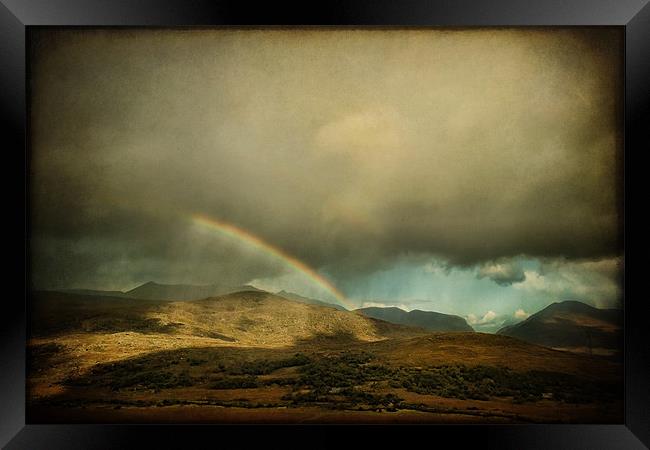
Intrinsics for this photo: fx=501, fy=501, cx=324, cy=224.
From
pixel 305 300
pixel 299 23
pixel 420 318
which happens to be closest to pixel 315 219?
pixel 305 300

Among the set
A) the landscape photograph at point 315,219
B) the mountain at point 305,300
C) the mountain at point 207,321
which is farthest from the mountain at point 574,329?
the mountain at point 305,300

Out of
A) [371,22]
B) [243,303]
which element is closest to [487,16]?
[371,22]

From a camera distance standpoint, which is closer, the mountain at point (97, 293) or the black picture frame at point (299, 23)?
the black picture frame at point (299, 23)

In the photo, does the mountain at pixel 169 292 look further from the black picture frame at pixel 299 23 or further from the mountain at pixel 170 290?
the black picture frame at pixel 299 23

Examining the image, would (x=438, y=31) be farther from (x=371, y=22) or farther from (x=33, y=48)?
(x=33, y=48)

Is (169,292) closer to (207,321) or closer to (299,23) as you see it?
(207,321)
